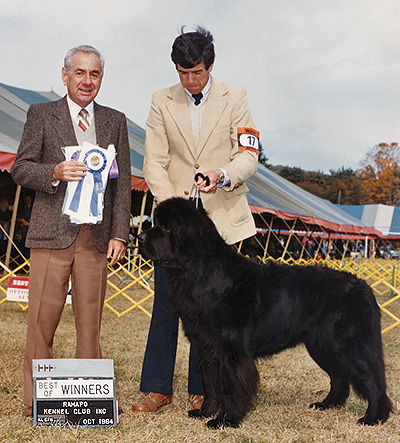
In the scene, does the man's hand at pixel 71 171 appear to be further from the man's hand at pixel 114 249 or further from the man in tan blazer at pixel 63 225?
the man's hand at pixel 114 249

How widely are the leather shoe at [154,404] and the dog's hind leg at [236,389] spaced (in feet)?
1.33

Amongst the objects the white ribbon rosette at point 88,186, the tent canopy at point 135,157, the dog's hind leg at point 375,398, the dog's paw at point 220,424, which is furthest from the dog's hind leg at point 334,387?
the tent canopy at point 135,157

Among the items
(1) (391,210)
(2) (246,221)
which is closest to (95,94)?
(2) (246,221)

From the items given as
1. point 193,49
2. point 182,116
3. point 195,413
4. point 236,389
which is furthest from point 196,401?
point 193,49

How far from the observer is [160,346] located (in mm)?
3057

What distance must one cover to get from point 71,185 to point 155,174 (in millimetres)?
530

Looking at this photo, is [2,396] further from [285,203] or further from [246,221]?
[285,203]

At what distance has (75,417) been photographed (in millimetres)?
2506

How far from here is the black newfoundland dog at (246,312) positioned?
263cm

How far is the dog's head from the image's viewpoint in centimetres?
260

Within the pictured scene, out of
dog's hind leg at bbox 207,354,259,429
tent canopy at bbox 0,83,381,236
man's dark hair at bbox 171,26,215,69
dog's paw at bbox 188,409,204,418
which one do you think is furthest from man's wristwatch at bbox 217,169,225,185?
tent canopy at bbox 0,83,381,236

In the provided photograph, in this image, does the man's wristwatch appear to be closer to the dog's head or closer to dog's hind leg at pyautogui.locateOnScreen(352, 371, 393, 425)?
the dog's head

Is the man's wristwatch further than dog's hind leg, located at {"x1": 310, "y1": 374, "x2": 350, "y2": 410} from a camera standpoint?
No

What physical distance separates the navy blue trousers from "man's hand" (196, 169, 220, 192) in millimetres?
645
